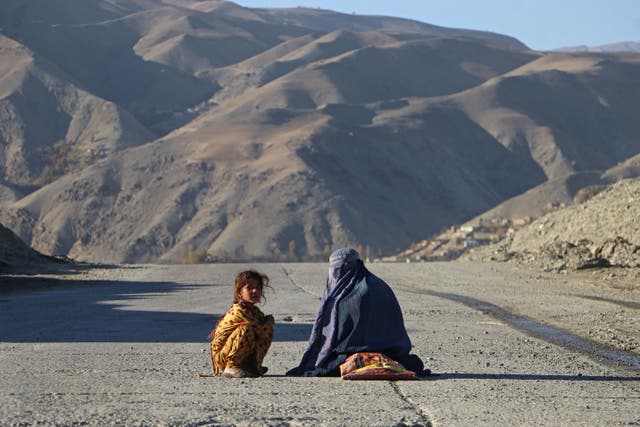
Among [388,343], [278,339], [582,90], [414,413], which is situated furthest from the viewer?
[582,90]

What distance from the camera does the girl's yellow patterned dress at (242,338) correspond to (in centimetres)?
992

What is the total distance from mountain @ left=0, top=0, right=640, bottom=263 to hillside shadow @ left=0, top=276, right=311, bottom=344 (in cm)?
4572

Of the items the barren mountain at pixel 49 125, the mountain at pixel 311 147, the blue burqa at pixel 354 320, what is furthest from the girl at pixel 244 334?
the barren mountain at pixel 49 125

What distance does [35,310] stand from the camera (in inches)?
781

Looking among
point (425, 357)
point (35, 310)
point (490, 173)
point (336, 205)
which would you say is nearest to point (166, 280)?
Answer: point (35, 310)

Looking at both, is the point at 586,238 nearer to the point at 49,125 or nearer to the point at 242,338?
the point at 242,338

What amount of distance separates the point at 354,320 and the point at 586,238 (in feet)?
96.2

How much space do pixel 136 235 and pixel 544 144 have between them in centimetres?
5286

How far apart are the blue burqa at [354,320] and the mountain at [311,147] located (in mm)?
60951

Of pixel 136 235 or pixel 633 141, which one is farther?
pixel 633 141

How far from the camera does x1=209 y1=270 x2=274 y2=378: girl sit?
992 centimetres

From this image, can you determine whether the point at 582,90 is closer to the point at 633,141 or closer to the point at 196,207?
the point at 633,141

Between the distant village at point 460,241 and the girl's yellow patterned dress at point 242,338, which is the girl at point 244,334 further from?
the distant village at point 460,241

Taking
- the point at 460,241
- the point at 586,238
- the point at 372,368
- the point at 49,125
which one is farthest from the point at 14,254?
the point at 49,125
